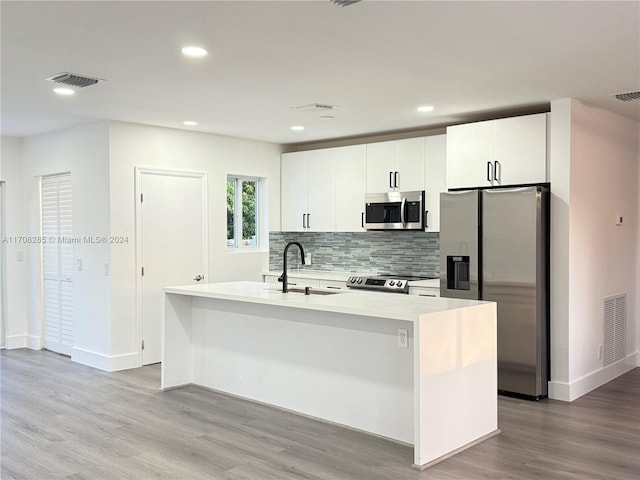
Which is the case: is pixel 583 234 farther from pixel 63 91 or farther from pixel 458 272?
pixel 63 91

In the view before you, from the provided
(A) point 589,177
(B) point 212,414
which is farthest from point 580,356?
(B) point 212,414

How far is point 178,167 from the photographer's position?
650 centimetres

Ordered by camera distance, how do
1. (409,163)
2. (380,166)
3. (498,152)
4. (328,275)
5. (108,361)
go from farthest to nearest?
(328,275) → (380,166) → (409,163) → (108,361) → (498,152)

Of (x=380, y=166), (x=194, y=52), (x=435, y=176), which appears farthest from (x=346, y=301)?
(x=380, y=166)

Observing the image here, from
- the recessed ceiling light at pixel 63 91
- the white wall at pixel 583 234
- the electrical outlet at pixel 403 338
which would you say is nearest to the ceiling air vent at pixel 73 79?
the recessed ceiling light at pixel 63 91

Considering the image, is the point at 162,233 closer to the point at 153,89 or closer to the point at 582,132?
the point at 153,89

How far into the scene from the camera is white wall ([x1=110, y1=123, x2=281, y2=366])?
601cm

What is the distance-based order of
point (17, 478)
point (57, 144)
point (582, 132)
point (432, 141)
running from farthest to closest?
1. point (57, 144)
2. point (432, 141)
3. point (582, 132)
4. point (17, 478)

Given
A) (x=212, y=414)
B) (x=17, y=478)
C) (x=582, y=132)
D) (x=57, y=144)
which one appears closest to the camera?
(x=17, y=478)

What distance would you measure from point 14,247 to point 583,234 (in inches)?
247

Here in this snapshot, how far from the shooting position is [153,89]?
15.1 ft

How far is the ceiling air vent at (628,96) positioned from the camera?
4.80m

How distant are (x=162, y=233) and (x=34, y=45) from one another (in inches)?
121

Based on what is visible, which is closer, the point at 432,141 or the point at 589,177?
the point at 589,177
